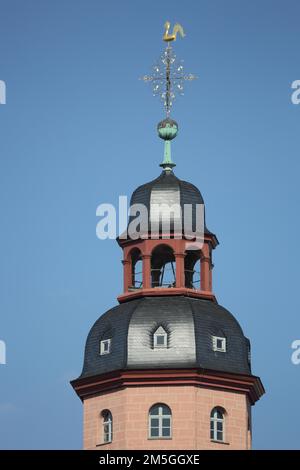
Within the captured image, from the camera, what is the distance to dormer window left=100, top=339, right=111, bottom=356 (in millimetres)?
156750

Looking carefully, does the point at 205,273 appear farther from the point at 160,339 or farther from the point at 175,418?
the point at 175,418

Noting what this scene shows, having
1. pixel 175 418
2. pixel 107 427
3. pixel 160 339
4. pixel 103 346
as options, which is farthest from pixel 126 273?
pixel 175 418

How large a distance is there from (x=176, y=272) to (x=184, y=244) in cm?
127

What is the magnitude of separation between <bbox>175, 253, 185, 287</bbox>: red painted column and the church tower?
0.04 meters

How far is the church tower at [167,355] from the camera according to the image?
155 meters

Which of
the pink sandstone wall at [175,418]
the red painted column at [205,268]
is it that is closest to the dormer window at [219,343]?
the pink sandstone wall at [175,418]

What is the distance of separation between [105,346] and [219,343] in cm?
472

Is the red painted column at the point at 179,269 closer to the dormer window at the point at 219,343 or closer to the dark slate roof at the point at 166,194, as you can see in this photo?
the dark slate roof at the point at 166,194

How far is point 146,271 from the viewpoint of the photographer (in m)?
159

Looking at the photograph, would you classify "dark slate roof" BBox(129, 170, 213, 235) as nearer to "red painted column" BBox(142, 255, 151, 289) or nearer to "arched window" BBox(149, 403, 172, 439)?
"red painted column" BBox(142, 255, 151, 289)

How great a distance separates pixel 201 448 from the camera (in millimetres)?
154250

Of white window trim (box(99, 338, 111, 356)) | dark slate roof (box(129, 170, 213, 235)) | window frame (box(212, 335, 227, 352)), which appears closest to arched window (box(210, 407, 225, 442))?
window frame (box(212, 335, 227, 352))
